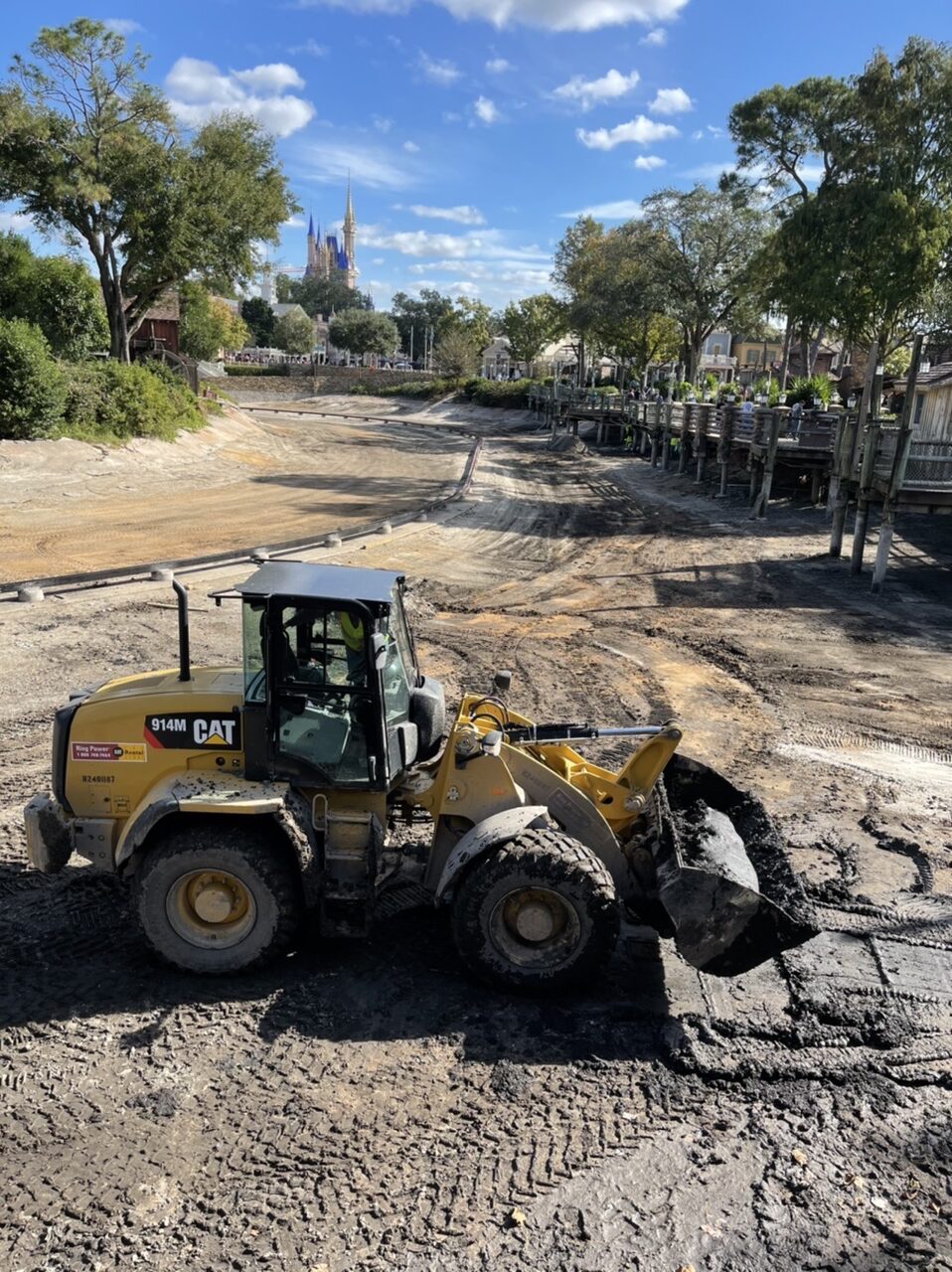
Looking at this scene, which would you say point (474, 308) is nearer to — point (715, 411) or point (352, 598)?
point (715, 411)

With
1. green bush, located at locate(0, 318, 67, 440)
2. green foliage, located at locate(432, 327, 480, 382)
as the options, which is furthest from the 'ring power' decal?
green foliage, located at locate(432, 327, 480, 382)

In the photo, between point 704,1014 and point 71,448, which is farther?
point 71,448

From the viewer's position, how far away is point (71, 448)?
92.6 feet

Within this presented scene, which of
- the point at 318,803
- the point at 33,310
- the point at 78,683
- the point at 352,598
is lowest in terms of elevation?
the point at 78,683

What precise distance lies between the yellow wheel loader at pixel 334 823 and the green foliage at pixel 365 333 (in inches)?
4193

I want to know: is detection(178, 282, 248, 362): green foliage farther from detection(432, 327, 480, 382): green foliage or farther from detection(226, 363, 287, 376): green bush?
detection(226, 363, 287, 376): green bush

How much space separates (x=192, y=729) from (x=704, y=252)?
48418 millimetres

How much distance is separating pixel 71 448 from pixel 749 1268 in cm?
2926

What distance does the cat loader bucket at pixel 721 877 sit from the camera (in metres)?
4.82

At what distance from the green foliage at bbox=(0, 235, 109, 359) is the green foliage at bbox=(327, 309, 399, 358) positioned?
72.0 meters

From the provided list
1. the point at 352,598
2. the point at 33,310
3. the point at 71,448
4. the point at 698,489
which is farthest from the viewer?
the point at 33,310

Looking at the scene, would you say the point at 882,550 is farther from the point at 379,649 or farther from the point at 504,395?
the point at 504,395

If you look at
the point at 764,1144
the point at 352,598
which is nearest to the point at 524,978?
the point at 764,1144

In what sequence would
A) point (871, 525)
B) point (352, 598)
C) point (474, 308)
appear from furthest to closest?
point (474, 308), point (871, 525), point (352, 598)
